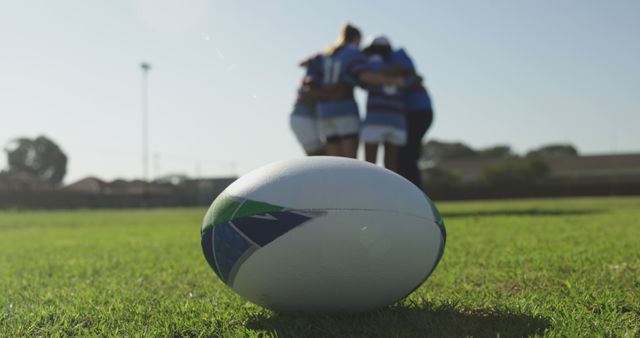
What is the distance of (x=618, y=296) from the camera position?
2.48m

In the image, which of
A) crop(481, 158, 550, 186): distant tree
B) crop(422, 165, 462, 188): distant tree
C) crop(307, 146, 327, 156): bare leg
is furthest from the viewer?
crop(422, 165, 462, 188): distant tree

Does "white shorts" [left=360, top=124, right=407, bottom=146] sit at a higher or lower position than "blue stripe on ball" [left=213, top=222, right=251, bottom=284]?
higher

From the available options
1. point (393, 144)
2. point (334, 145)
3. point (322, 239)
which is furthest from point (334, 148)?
point (322, 239)

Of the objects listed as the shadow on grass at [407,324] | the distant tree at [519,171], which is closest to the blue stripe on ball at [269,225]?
the shadow on grass at [407,324]

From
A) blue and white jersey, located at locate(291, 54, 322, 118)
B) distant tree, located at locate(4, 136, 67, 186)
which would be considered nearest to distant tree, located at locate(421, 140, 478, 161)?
distant tree, located at locate(4, 136, 67, 186)

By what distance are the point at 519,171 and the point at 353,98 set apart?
42103 millimetres

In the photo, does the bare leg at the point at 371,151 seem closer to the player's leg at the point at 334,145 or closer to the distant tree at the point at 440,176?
the player's leg at the point at 334,145

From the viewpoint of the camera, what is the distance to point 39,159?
7388 cm

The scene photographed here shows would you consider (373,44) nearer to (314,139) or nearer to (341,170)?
(314,139)

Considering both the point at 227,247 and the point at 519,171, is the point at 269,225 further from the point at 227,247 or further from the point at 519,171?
the point at 519,171

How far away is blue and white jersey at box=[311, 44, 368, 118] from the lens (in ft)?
21.5

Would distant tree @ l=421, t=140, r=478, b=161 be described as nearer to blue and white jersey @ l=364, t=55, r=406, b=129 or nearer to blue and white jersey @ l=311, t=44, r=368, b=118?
blue and white jersey @ l=364, t=55, r=406, b=129

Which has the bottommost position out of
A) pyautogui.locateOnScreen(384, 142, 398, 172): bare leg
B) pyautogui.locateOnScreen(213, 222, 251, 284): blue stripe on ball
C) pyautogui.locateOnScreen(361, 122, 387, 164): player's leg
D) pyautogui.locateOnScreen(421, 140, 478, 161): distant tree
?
pyautogui.locateOnScreen(213, 222, 251, 284): blue stripe on ball

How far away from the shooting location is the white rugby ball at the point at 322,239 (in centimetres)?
211
